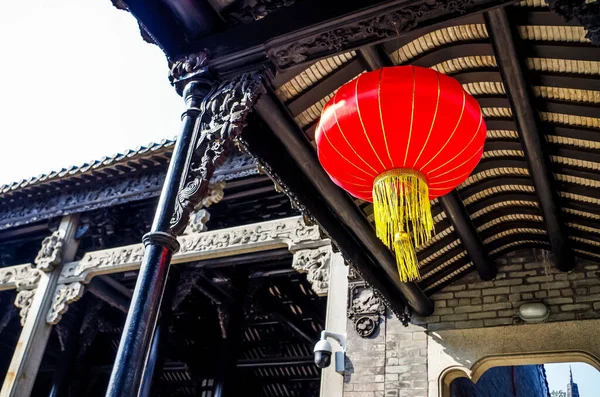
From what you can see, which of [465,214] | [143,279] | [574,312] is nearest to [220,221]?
[465,214]

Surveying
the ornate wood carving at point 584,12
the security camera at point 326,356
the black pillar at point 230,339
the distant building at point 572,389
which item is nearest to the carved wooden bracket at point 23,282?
the black pillar at point 230,339

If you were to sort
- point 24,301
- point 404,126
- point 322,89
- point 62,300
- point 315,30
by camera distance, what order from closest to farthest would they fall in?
1. point 404,126
2. point 315,30
3. point 322,89
4. point 62,300
5. point 24,301

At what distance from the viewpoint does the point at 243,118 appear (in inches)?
114

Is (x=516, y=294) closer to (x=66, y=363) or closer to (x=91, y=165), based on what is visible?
(x=91, y=165)

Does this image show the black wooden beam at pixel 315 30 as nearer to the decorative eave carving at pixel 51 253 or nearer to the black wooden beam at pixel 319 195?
the black wooden beam at pixel 319 195

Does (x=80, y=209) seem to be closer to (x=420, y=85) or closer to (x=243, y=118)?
(x=243, y=118)

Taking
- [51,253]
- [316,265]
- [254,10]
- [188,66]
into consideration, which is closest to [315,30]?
[254,10]

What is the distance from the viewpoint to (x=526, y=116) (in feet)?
10.8

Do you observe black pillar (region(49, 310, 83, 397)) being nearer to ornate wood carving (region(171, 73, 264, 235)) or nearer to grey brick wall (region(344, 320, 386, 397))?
grey brick wall (region(344, 320, 386, 397))

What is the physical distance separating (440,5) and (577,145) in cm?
178

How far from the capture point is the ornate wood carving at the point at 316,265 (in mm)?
5574

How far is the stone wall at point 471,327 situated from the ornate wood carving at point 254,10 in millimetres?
3532

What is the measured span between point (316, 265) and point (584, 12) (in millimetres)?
3973

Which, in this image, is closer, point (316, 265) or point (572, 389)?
point (316, 265)
